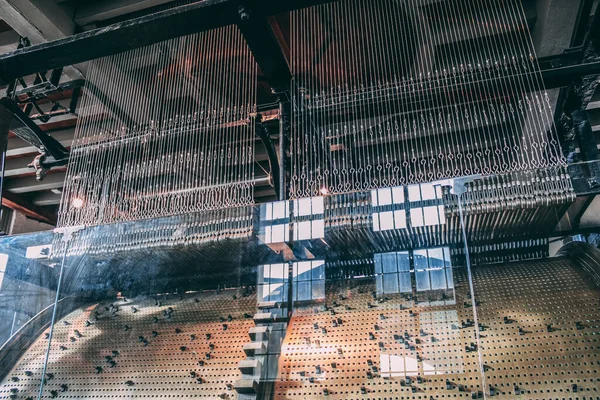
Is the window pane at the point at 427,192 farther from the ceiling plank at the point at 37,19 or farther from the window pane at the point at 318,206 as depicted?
the ceiling plank at the point at 37,19

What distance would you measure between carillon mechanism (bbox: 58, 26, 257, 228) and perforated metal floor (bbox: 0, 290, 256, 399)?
104 centimetres

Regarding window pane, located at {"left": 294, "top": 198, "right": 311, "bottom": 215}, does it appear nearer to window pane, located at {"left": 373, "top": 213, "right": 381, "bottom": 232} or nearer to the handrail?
window pane, located at {"left": 373, "top": 213, "right": 381, "bottom": 232}

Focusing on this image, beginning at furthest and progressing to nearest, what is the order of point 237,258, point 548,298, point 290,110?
point 290,110, point 237,258, point 548,298

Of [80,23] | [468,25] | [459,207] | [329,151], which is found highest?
[80,23]

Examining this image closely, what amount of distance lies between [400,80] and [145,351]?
378 centimetres

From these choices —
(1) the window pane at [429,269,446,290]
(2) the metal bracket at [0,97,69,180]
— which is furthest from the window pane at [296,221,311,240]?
(2) the metal bracket at [0,97,69,180]

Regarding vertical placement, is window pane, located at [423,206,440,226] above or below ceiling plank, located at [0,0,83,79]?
below

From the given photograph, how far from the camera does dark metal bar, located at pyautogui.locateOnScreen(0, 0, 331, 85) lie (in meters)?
4.39

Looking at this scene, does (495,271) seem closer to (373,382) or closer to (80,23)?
(373,382)

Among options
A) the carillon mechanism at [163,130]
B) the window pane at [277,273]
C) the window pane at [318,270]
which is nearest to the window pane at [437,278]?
the window pane at [318,270]

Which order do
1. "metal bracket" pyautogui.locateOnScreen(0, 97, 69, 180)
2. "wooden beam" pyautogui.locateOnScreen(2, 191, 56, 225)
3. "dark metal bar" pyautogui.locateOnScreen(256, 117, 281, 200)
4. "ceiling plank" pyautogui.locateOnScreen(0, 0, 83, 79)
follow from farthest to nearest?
1. "wooden beam" pyautogui.locateOnScreen(2, 191, 56, 225)
2. "metal bracket" pyautogui.locateOnScreen(0, 97, 69, 180)
3. "dark metal bar" pyautogui.locateOnScreen(256, 117, 281, 200)
4. "ceiling plank" pyautogui.locateOnScreen(0, 0, 83, 79)

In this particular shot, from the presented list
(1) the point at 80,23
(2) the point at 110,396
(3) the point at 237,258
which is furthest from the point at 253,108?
(2) the point at 110,396

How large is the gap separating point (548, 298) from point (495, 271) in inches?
19.7

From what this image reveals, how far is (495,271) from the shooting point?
4.39 metres
